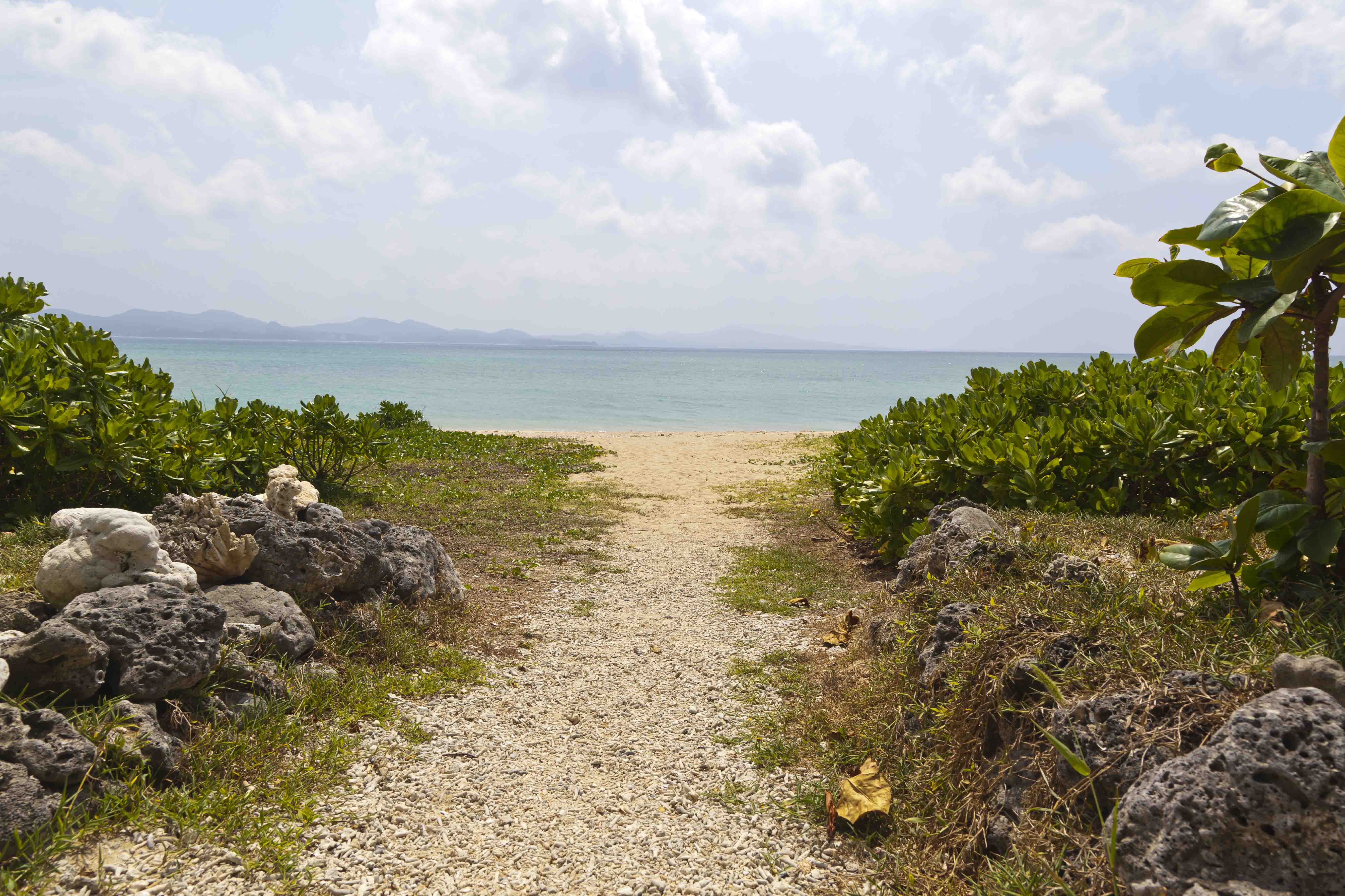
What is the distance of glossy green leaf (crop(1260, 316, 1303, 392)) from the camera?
277 centimetres

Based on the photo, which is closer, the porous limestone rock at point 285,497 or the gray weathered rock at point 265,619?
the gray weathered rock at point 265,619

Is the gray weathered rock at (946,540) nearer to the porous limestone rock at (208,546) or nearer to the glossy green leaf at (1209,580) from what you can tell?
the glossy green leaf at (1209,580)

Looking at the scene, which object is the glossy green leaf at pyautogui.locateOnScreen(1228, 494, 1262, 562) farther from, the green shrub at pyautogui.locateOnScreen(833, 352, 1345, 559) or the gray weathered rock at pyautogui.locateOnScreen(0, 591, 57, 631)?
the gray weathered rock at pyautogui.locateOnScreen(0, 591, 57, 631)

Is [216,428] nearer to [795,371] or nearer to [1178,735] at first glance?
[1178,735]

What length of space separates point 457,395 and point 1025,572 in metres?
50.1

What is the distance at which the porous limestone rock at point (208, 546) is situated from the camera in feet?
15.2

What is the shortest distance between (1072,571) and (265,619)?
452 cm

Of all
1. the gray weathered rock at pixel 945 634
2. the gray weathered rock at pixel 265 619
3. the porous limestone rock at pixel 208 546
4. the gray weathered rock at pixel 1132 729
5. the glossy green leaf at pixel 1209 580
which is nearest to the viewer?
the gray weathered rock at pixel 1132 729

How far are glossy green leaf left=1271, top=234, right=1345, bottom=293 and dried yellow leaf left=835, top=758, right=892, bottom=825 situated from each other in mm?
2488

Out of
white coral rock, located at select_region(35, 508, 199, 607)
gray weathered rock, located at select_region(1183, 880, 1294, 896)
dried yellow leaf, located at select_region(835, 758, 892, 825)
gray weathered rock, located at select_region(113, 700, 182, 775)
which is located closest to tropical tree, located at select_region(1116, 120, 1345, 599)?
gray weathered rock, located at select_region(1183, 880, 1294, 896)

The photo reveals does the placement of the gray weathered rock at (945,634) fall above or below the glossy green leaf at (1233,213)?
below

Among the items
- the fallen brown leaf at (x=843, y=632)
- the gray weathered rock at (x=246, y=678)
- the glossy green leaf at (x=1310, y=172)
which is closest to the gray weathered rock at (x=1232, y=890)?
the glossy green leaf at (x=1310, y=172)

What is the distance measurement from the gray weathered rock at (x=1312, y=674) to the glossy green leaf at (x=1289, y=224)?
4.30ft

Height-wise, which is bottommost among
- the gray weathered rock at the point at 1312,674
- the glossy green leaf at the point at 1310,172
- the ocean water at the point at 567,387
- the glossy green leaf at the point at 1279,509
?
→ the ocean water at the point at 567,387
